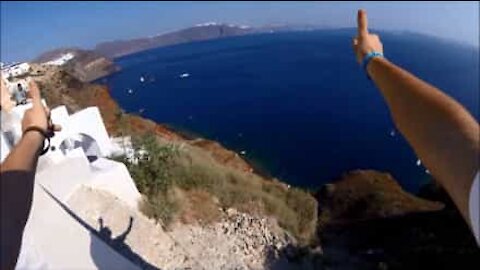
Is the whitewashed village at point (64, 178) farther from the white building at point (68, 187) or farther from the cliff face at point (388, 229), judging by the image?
the cliff face at point (388, 229)

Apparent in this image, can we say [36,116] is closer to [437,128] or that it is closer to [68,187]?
[437,128]

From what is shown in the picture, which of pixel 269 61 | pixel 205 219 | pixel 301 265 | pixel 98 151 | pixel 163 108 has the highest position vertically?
pixel 98 151

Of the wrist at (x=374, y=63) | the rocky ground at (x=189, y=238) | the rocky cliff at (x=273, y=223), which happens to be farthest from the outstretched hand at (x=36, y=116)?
the rocky cliff at (x=273, y=223)

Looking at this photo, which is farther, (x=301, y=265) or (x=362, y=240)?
(x=362, y=240)

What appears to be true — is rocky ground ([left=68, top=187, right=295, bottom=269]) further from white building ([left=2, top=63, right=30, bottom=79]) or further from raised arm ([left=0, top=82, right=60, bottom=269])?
raised arm ([left=0, top=82, right=60, bottom=269])

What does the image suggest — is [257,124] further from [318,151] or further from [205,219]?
[205,219]

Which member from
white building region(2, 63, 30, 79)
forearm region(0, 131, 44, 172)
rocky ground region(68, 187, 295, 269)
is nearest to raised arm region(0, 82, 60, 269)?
forearm region(0, 131, 44, 172)

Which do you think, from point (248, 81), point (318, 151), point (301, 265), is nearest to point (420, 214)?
point (301, 265)
